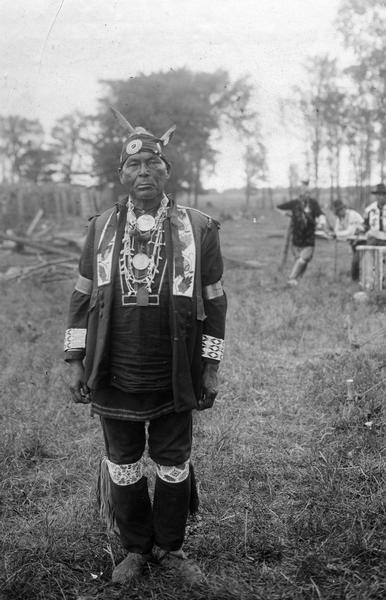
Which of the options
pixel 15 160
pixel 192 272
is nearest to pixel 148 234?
pixel 192 272

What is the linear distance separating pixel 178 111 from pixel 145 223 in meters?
18.9

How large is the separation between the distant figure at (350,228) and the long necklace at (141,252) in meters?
8.99

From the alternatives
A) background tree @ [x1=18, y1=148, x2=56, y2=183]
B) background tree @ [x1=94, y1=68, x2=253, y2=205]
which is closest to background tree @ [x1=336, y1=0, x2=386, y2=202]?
background tree @ [x1=94, y1=68, x2=253, y2=205]

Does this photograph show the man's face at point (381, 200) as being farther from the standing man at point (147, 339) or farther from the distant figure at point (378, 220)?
the standing man at point (147, 339)

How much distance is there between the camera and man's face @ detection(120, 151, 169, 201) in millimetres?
2686

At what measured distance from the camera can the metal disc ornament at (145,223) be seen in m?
2.68

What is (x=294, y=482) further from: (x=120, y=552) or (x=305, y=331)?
(x=305, y=331)

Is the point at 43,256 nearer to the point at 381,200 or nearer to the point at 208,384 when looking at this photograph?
the point at 381,200

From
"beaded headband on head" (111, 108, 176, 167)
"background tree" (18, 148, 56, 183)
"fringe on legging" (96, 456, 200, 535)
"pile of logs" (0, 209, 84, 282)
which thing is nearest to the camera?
"beaded headband on head" (111, 108, 176, 167)

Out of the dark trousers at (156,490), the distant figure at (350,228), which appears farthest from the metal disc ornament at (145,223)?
the distant figure at (350,228)

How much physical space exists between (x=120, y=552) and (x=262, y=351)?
368cm

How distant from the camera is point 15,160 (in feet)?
141

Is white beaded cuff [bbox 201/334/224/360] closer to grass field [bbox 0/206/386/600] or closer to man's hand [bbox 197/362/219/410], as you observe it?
man's hand [bbox 197/362/219/410]

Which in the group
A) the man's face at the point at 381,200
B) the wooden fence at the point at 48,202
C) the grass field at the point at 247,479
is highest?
the wooden fence at the point at 48,202
